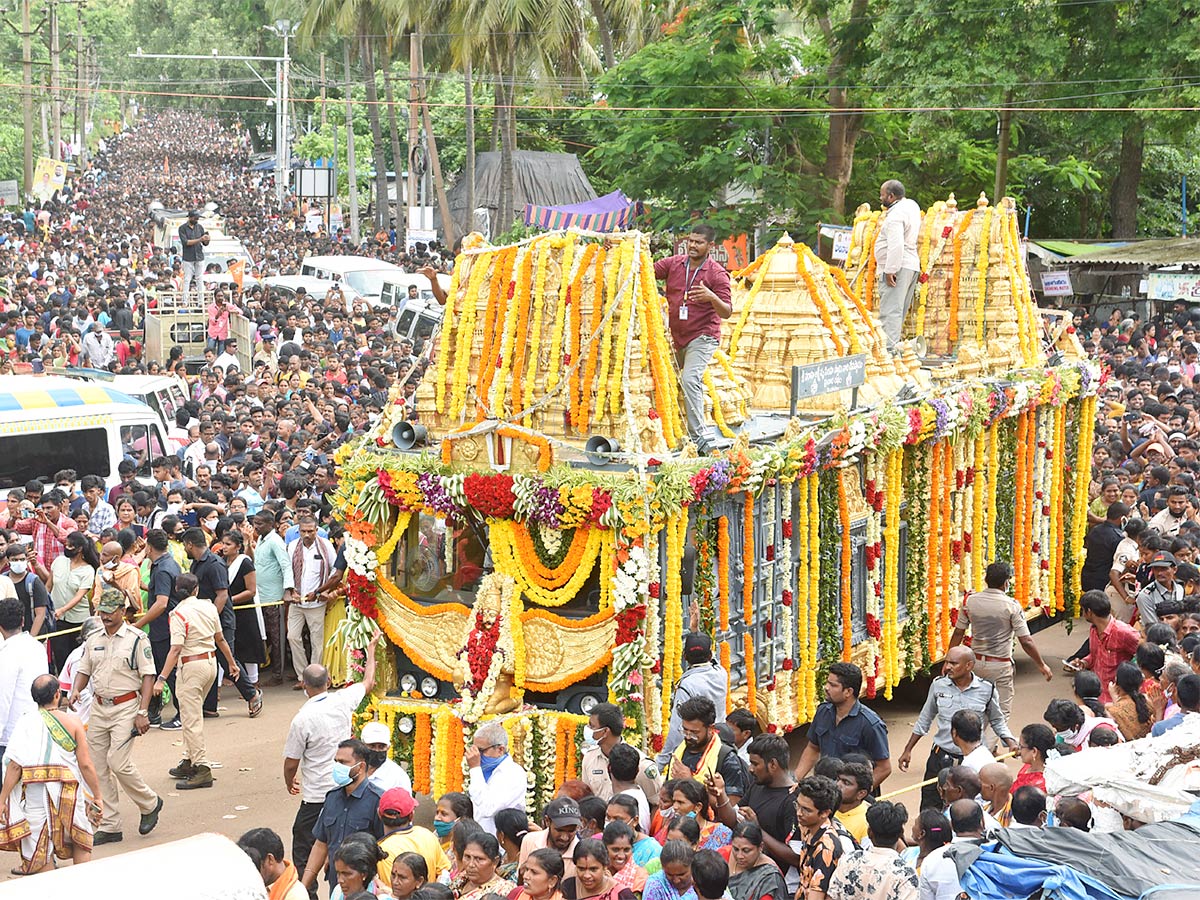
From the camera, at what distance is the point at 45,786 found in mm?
9828

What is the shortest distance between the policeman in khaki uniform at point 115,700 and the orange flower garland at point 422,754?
1796 millimetres

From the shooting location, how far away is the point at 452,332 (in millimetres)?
11555

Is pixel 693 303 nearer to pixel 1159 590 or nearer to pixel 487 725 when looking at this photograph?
pixel 487 725

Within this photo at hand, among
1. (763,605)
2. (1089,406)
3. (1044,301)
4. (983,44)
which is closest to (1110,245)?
(1044,301)

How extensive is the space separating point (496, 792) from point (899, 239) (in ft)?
26.3

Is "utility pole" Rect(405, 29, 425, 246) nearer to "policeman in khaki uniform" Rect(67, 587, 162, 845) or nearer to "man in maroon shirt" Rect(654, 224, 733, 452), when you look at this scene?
"man in maroon shirt" Rect(654, 224, 733, 452)

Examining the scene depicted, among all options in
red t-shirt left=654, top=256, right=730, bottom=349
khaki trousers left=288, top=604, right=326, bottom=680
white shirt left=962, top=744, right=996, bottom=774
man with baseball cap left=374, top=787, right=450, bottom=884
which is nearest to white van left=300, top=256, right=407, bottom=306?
khaki trousers left=288, top=604, right=326, bottom=680

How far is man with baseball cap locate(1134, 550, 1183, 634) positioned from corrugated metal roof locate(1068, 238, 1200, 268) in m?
20.3

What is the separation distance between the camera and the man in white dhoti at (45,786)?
9758mm

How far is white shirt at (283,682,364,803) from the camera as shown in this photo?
992 centimetres

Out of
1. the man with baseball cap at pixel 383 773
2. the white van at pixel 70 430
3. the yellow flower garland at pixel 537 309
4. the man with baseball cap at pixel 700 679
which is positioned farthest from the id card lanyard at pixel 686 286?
the white van at pixel 70 430

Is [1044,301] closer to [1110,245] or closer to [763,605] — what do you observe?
[1110,245]

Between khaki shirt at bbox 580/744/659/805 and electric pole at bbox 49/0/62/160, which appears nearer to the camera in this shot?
khaki shirt at bbox 580/744/659/805

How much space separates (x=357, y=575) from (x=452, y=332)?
1.79 m
